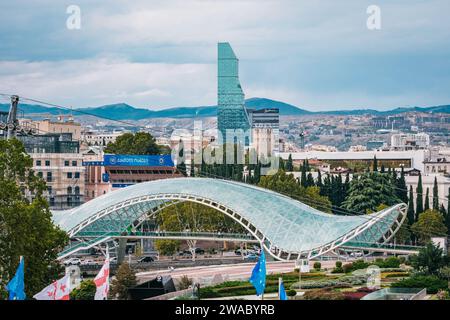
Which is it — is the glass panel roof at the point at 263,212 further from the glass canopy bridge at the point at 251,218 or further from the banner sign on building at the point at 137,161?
the banner sign on building at the point at 137,161

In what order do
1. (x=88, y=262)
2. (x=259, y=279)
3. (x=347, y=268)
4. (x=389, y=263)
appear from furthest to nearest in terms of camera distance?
(x=88, y=262)
(x=389, y=263)
(x=347, y=268)
(x=259, y=279)

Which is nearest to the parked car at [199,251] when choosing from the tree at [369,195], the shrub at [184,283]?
the tree at [369,195]

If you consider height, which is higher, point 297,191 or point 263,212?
point 297,191

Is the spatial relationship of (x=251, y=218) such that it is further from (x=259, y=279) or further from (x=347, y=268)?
(x=259, y=279)

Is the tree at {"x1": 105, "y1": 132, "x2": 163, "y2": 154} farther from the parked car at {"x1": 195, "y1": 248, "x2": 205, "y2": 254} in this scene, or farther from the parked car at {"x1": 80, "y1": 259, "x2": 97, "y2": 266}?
the parked car at {"x1": 80, "y1": 259, "x2": 97, "y2": 266}

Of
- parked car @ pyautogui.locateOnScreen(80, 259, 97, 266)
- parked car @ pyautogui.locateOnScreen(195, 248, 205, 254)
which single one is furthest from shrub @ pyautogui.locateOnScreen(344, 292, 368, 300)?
parked car @ pyautogui.locateOnScreen(195, 248, 205, 254)

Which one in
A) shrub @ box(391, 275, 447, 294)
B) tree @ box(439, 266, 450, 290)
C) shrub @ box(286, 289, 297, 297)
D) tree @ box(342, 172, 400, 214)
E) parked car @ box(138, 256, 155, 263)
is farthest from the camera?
tree @ box(342, 172, 400, 214)

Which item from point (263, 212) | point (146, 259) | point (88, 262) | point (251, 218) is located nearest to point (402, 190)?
point (146, 259)
